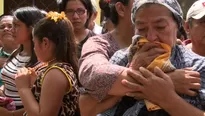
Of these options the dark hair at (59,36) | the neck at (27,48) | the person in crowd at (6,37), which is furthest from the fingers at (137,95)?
the person in crowd at (6,37)

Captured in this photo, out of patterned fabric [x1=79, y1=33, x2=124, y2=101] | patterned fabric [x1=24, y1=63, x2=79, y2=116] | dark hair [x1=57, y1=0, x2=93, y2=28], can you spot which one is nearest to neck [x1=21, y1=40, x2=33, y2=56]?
dark hair [x1=57, y1=0, x2=93, y2=28]

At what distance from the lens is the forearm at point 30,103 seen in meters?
2.52

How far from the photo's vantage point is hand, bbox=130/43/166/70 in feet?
5.01

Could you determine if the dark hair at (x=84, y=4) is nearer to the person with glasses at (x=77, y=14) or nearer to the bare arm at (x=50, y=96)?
the person with glasses at (x=77, y=14)

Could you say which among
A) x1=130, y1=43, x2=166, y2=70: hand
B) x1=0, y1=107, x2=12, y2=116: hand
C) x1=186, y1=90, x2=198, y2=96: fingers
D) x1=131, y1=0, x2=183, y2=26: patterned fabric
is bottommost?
x1=0, y1=107, x2=12, y2=116: hand

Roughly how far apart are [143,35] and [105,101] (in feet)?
1.06

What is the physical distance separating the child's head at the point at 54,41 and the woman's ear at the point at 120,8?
0.71m

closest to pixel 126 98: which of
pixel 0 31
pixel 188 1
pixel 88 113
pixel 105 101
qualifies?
pixel 105 101

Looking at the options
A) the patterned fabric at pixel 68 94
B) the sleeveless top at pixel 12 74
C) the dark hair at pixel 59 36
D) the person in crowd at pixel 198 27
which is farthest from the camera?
the sleeveless top at pixel 12 74

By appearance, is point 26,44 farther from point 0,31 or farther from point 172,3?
point 172,3

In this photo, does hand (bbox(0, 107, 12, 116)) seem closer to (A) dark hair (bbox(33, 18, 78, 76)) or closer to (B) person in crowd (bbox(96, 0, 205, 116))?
(A) dark hair (bbox(33, 18, 78, 76))

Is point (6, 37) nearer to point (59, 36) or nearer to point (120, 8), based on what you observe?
point (59, 36)

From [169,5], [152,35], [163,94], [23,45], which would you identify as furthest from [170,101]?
[23,45]

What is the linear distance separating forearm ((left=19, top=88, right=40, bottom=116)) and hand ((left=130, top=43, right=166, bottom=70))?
1133 millimetres
